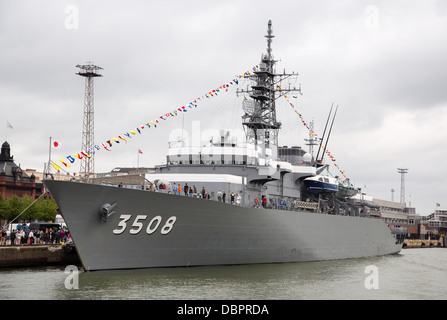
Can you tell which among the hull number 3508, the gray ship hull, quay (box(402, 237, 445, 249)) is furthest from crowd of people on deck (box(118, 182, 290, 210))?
quay (box(402, 237, 445, 249))

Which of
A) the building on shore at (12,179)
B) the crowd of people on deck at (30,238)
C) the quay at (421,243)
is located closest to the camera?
the crowd of people on deck at (30,238)

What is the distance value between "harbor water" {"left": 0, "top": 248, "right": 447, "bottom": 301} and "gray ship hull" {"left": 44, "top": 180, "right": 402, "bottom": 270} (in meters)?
0.48

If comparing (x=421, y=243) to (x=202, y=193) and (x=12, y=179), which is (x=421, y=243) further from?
(x=202, y=193)

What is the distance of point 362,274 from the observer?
2223 centimetres

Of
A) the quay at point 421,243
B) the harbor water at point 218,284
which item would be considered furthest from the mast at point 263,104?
the quay at point 421,243

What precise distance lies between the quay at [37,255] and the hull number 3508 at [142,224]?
5.79 metres

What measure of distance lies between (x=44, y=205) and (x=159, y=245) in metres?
29.4

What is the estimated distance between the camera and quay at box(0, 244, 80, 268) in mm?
21562

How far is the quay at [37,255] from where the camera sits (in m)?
21.6

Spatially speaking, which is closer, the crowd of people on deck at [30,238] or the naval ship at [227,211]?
the naval ship at [227,211]

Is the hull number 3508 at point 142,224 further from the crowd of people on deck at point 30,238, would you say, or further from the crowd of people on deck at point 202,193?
the crowd of people on deck at point 30,238

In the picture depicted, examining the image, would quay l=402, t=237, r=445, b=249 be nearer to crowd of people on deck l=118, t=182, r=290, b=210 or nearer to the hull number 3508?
crowd of people on deck l=118, t=182, r=290, b=210

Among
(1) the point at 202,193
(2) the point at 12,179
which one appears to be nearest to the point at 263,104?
(1) the point at 202,193

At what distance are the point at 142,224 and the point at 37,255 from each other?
21.1 ft
